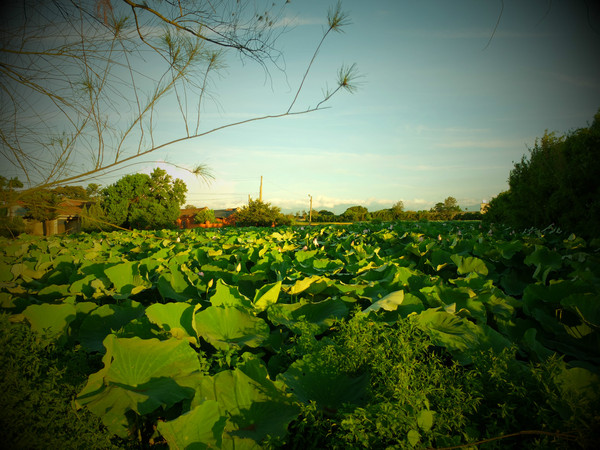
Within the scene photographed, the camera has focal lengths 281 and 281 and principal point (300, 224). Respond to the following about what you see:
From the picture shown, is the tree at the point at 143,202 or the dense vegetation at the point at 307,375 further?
the tree at the point at 143,202

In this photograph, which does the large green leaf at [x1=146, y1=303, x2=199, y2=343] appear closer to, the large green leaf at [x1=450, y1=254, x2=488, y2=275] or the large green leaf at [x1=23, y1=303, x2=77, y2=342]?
the large green leaf at [x1=23, y1=303, x2=77, y2=342]

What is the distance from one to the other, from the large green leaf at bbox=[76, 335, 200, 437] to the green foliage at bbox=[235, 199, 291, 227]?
26.5m

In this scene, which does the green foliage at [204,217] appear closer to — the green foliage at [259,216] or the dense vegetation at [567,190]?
the green foliage at [259,216]

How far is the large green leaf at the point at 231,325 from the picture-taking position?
4.01ft

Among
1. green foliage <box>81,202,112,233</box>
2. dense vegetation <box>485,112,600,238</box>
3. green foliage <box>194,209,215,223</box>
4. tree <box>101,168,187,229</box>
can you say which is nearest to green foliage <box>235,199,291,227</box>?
green foliage <box>194,209,215,223</box>

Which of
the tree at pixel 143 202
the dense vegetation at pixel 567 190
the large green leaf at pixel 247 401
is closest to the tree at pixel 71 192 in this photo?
the large green leaf at pixel 247 401

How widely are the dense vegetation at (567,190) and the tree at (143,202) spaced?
102ft

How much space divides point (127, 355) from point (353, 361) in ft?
2.54

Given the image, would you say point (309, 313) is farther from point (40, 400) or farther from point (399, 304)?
point (40, 400)

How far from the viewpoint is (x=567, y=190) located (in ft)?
23.4

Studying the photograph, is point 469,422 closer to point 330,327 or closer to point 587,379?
point 587,379

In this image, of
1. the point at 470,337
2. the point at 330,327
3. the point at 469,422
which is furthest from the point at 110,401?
the point at 470,337

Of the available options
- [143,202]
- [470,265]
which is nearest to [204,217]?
[143,202]

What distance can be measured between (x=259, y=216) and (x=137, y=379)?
27150 mm
